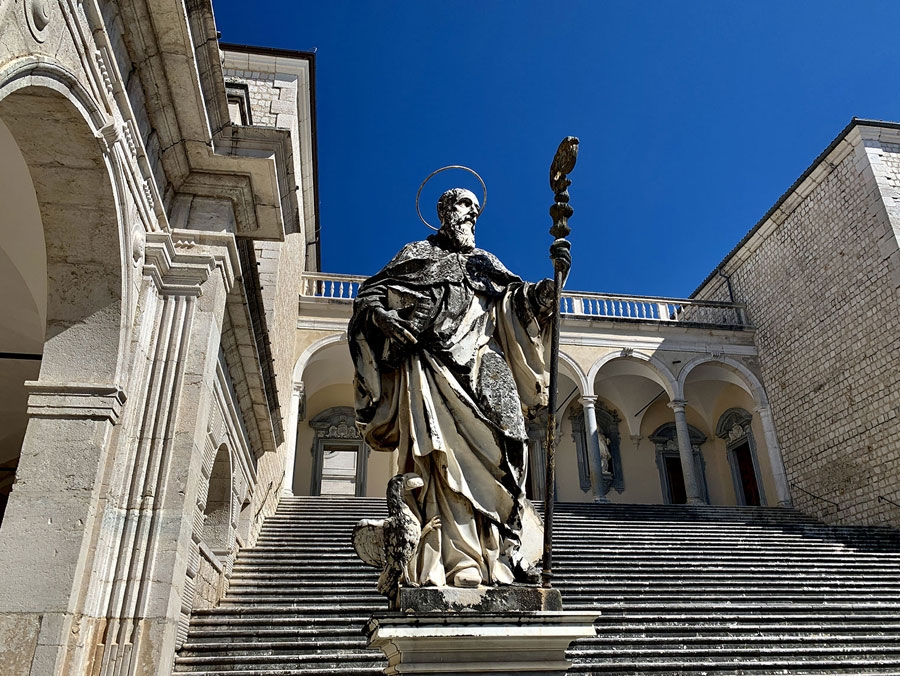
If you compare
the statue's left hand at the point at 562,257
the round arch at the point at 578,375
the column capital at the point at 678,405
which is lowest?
the statue's left hand at the point at 562,257

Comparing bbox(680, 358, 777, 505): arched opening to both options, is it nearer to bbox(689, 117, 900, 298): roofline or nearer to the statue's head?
bbox(689, 117, 900, 298): roofline

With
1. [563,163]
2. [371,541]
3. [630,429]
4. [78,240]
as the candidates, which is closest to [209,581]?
[78,240]

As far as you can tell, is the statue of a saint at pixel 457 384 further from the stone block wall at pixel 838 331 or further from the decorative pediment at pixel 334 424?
the decorative pediment at pixel 334 424

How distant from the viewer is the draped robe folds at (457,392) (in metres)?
2.57

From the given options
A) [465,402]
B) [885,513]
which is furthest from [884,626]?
[465,402]

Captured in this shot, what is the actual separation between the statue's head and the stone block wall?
42.6 ft

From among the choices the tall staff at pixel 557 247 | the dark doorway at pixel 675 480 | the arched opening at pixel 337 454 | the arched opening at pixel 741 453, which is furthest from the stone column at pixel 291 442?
the arched opening at pixel 741 453

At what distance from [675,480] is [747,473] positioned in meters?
1.97

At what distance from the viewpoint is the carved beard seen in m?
3.23

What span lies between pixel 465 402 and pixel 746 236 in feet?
59.3

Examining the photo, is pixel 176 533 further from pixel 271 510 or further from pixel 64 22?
pixel 271 510

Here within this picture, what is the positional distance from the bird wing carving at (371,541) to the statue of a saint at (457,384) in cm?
15

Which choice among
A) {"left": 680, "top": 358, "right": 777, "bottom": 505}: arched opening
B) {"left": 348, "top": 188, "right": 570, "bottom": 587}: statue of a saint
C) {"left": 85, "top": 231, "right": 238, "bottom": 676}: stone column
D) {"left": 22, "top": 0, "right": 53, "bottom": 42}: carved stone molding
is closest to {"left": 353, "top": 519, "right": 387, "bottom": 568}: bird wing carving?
{"left": 348, "top": 188, "right": 570, "bottom": 587}: statue of a saint

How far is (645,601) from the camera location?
26.1 feet
